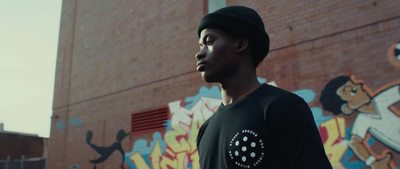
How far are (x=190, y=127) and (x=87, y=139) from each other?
4052mm

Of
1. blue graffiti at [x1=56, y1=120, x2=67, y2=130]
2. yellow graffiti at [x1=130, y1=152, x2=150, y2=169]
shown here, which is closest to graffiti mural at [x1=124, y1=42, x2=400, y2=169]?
yellow graffiti at [x1=130, y1=152, x2=150, y2=169]

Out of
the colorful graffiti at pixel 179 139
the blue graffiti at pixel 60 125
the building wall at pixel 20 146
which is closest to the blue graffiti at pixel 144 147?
the colorful graffiti at pixel 179 139

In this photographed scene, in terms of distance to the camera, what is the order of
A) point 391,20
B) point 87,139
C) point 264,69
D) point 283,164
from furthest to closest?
point 87,139
point 264,69
point 391,20
point 283,164

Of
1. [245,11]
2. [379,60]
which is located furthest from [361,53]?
[245,11]

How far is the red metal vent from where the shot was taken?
31.1ft

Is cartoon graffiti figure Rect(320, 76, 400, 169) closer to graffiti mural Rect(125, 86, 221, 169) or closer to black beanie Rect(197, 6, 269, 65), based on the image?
graffiti mural Rect(125, 86, 221, 169)

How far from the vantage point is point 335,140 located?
6.60 metres

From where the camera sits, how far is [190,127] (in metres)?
8.89

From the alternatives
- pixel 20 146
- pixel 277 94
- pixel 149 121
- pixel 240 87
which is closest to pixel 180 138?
pixel 149 121

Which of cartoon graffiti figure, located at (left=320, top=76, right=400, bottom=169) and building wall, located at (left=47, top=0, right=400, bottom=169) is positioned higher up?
building wall, located at (left=47, top=0, right=400, bottom=169)

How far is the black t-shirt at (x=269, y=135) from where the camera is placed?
127 cm

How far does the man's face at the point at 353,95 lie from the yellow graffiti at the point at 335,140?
332 mm

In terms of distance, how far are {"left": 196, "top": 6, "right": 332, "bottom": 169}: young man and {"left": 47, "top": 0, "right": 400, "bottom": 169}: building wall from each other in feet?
17.7

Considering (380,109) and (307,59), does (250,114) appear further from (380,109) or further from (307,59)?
(307,59)
